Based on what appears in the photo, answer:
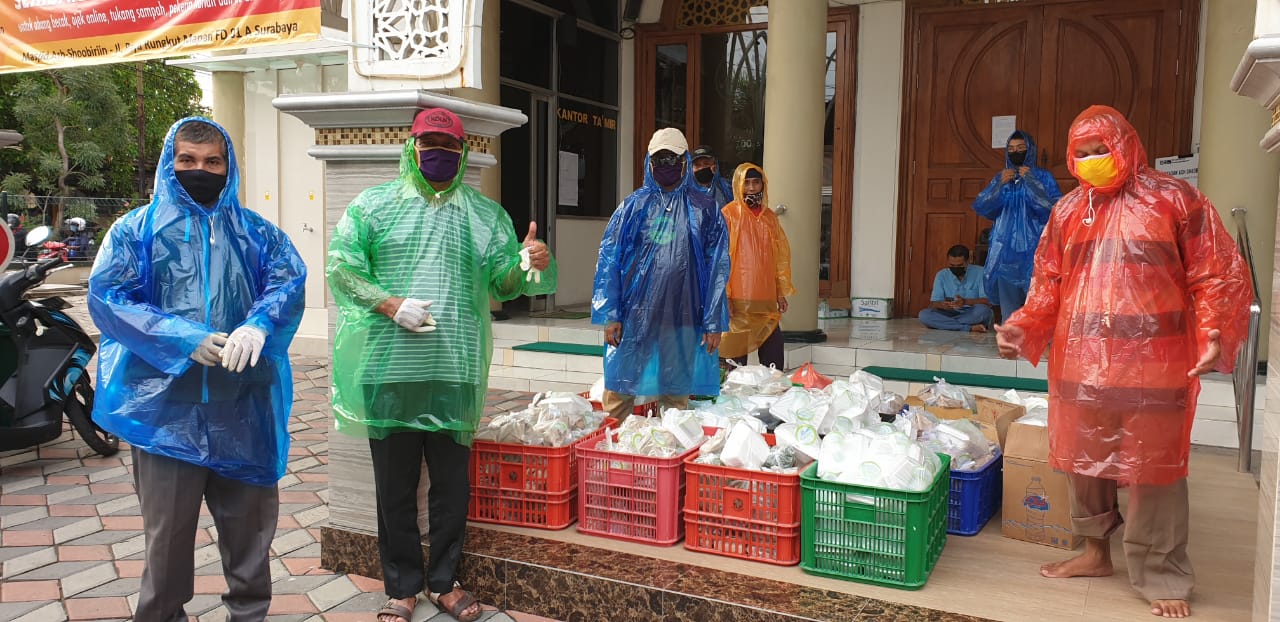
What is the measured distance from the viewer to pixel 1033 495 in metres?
3.46

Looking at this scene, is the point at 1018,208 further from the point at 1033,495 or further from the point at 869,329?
the point at 1033,495

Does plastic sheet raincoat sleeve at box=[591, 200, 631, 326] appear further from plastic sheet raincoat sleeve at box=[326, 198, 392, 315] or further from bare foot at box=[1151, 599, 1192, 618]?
bare foot at box=[1151, 599, 1192, 618]

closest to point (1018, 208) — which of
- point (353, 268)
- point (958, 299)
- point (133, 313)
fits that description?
point (958, 299)

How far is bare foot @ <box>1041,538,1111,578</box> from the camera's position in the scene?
3121 mm

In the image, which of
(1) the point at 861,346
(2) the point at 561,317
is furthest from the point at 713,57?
(1) the point at 861,346

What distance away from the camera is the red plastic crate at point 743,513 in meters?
3.16

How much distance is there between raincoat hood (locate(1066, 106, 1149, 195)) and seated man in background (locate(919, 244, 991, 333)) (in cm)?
559

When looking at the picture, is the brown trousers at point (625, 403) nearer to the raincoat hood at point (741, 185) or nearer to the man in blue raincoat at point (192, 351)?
the raincoat hood at point (741, 185)

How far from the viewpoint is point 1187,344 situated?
287 cm

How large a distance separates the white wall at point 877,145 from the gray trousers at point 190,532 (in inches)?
297

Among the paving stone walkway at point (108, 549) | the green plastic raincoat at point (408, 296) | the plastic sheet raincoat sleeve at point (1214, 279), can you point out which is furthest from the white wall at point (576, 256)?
the plastic sheet raincoat sleeve at point (1214, 279)

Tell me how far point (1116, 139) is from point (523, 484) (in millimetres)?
2356

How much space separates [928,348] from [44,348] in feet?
19.2

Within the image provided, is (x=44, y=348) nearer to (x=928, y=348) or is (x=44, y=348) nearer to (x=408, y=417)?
(x=408, y=417)
